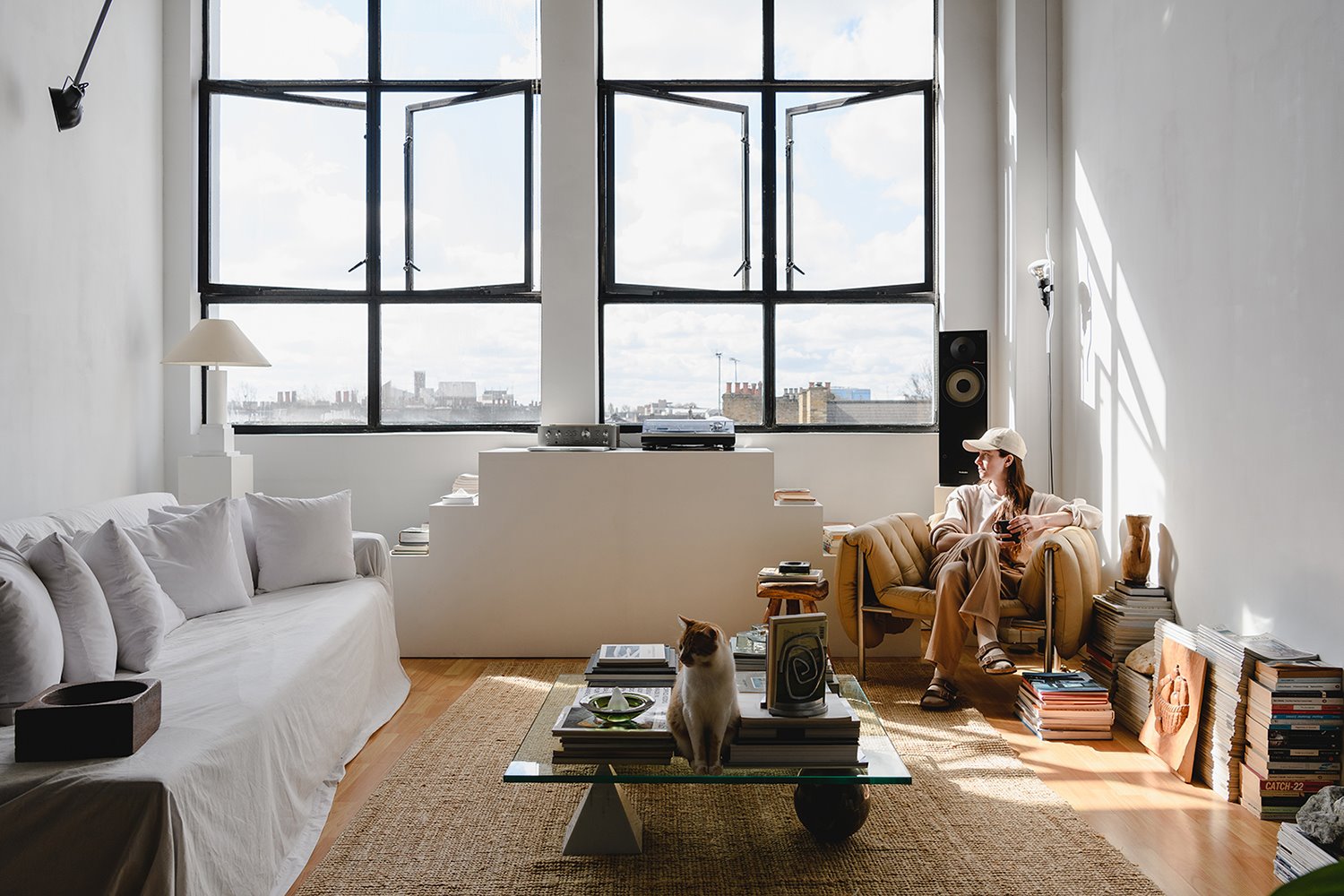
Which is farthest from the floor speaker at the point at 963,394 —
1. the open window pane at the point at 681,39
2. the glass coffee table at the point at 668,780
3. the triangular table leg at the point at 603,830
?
the triangular table leg at the point at 603,830

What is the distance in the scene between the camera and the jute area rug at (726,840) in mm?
2379

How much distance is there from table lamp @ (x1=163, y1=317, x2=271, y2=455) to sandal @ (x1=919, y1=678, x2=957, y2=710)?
3.43 meters

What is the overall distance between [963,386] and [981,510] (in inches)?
33.0

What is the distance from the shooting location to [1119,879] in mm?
2389

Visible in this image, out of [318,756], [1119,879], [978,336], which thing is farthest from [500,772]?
[978,336]

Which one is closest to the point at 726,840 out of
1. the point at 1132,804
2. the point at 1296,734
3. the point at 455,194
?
the point at 1132,804

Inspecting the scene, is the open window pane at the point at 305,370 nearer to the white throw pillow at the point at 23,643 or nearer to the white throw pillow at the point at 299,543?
the white throw pillow at the point at 299,543

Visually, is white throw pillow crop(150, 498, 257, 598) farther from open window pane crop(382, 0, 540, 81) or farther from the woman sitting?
open window pane crop(382, 0, 540, 81)

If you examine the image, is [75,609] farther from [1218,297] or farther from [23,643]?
[1218,297]

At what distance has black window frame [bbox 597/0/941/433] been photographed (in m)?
5.48

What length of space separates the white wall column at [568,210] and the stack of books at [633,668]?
2.47 metres

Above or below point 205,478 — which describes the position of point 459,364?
above

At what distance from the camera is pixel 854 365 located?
5.53 meters

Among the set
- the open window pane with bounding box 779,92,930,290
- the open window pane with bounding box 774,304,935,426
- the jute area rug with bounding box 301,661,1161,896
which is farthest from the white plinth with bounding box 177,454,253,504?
the open window pane with bounding box 779,92,930,290
